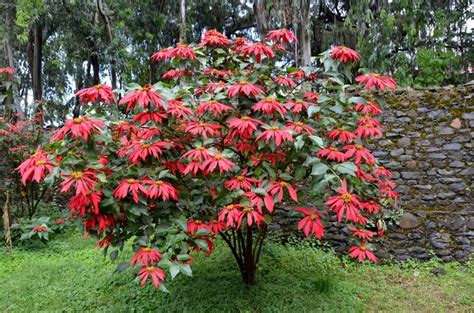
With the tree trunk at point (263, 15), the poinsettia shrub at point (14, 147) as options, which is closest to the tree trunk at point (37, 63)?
the poinsettia shrub at point (14, 147)

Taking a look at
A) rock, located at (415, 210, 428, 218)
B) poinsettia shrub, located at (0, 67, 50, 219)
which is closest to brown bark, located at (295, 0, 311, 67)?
rock, located at (415, 210, 428, 218)

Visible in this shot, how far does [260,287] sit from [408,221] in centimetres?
182

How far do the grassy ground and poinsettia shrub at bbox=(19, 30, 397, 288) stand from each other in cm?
88

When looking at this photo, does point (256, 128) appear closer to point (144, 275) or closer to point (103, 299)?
point (144, 275)

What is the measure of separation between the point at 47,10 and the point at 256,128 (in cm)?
691

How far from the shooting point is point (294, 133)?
7.36 feet

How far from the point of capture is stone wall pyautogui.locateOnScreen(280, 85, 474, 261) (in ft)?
13.3

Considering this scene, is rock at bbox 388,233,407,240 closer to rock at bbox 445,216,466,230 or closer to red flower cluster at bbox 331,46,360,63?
rock at bbox 445,216,466,230

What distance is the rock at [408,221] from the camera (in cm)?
414

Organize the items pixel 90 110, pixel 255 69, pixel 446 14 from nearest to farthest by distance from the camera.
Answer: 1. pixel 90 110
2. pixel 255 69
3. pixel 446 14

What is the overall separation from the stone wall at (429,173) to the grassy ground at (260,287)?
217 millimetres

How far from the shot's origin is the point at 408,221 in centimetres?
416

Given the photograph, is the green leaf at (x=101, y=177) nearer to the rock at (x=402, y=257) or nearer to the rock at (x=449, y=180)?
the rock at (x=402, y=257)

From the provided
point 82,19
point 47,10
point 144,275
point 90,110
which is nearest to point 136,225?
point 144,275
